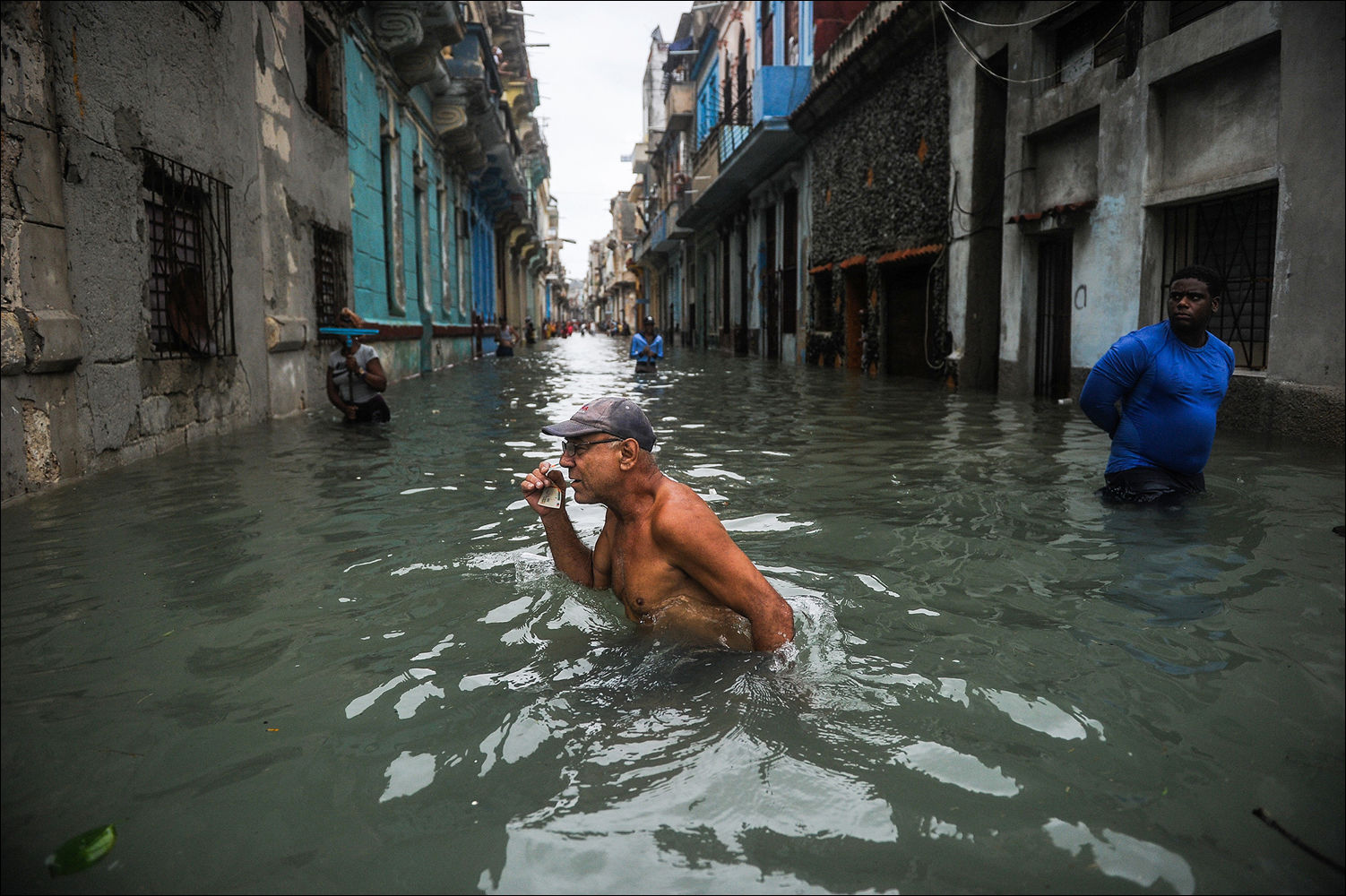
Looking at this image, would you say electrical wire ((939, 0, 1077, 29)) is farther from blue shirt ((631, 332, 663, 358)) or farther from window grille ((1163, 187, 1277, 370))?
blue shirt ((631, 332, 663, 358))

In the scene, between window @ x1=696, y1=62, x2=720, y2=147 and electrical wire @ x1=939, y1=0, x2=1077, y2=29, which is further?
window @ x1=696, y1=62, x2=720, y2=147

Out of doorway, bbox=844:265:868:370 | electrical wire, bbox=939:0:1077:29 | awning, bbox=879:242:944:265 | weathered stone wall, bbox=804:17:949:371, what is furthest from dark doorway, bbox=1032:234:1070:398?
doorway, bbox=844:265:868:370

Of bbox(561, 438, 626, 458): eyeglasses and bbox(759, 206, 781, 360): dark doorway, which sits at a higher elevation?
bbox(759, 206, 781, 360): dark doorway

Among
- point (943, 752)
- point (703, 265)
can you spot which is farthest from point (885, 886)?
point (703, 265)

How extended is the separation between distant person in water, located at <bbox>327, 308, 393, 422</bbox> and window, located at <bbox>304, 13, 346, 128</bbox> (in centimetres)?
473

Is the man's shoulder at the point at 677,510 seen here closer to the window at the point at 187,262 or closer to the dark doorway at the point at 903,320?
the window at the point at 187,262

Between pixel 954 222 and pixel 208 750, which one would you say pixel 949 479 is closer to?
pixel 208 750

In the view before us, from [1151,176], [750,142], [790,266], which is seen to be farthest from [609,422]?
[790,266]

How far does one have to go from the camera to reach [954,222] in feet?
46.9

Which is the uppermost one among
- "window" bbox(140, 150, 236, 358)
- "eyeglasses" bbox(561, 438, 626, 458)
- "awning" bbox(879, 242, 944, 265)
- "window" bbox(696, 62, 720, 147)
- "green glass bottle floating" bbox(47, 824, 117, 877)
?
"window" bbox(696, 62, 720, 147)

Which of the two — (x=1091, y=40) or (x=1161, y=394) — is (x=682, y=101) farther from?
(x=1161, y=394)

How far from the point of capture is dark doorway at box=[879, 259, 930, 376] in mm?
17109

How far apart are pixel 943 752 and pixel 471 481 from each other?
465cm

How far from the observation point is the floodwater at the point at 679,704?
2.07m
